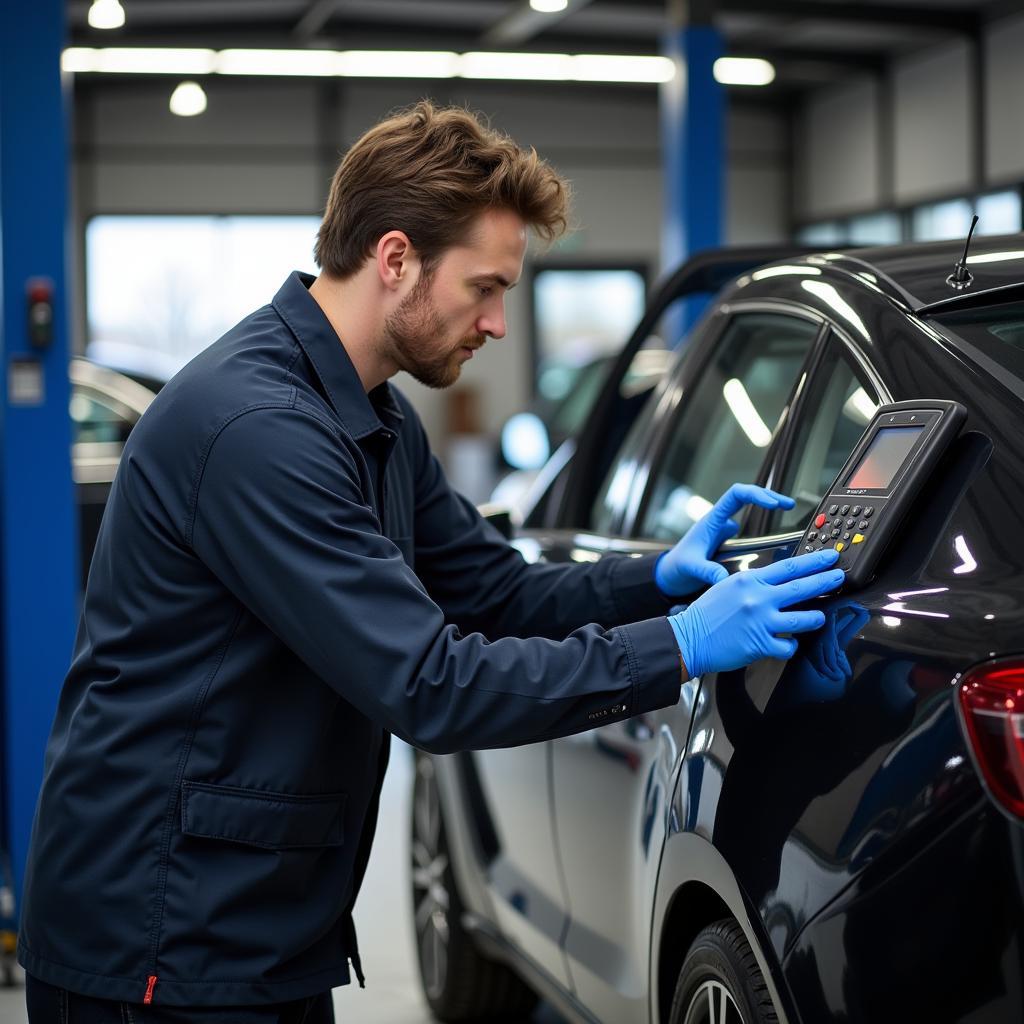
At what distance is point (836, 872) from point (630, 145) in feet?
59.2

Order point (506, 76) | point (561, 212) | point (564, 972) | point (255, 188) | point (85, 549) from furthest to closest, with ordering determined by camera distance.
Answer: point (255, 188) < point (506, 76) < point (85, 549) < point (564, 972) < point (561, 212)

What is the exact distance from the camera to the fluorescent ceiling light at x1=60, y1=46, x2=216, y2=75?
14961 mm

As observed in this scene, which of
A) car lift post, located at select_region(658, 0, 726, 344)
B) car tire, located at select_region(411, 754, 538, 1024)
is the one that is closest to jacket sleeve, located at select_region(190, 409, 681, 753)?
car tire, located at select_region(411, 754, 538, 1024)

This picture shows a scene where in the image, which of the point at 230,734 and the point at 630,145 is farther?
the point at 630,145

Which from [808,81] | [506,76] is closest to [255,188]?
[506,76]

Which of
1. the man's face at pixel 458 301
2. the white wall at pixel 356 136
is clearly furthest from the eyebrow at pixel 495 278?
the white wall at pixel 356 136

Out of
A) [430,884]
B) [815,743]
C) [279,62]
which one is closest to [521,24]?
[279,62]

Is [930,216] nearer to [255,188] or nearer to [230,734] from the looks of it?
[255,188]

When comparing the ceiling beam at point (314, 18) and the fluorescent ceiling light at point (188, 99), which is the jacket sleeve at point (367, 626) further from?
the fluorescent ceiling light at point (188, 99)

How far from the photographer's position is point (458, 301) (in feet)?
6.70

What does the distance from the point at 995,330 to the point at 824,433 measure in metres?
0.36

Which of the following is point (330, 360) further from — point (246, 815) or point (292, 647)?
point (246, 815)

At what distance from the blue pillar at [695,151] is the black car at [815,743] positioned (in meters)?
5.61

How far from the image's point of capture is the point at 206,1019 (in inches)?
76.2
